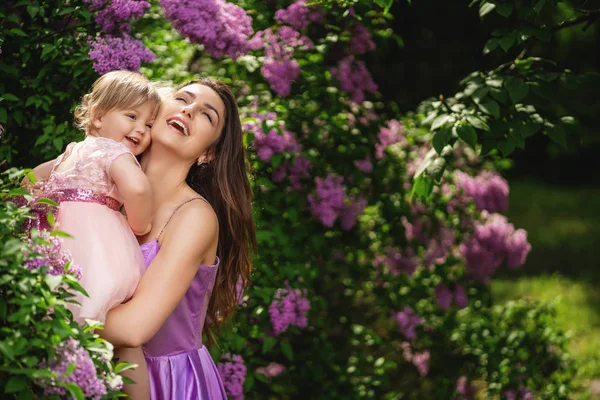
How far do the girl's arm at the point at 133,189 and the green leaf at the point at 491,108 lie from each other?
4.90 ft

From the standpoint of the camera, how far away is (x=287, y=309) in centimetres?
331

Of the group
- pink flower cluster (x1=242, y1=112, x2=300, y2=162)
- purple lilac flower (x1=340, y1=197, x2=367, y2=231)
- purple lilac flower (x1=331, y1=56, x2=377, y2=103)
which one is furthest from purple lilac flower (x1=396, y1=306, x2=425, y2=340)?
pink flower cluster (x1=242, y1=112, x2=300, y2=162)

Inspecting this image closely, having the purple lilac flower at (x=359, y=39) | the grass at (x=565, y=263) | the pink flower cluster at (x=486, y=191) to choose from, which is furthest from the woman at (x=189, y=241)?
the grass at (x=565, y=263)

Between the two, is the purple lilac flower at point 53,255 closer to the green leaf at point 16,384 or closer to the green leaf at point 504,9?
the green leaf at point 16,384

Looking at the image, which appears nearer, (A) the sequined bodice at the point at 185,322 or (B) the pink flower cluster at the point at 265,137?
(A) the sequined bodice at the point at 185,322

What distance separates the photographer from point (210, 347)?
10.4 ft

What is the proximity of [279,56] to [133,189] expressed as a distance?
1.61m

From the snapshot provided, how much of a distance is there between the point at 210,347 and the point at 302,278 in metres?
0.60

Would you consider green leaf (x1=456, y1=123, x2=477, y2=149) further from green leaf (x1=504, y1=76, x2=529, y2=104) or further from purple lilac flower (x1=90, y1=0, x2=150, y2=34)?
purple lilac flower (x1=90, y1=0, x2=150, y2=34)

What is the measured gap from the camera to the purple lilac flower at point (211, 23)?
123 inches

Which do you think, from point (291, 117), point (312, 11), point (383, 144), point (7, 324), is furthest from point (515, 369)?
point (7, 324)

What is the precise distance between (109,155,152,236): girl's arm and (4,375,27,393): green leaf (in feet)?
2.38

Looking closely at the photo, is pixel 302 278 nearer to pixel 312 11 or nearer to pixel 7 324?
pixel 312 11

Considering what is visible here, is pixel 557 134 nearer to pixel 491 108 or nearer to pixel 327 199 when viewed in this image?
pixel 491 108
